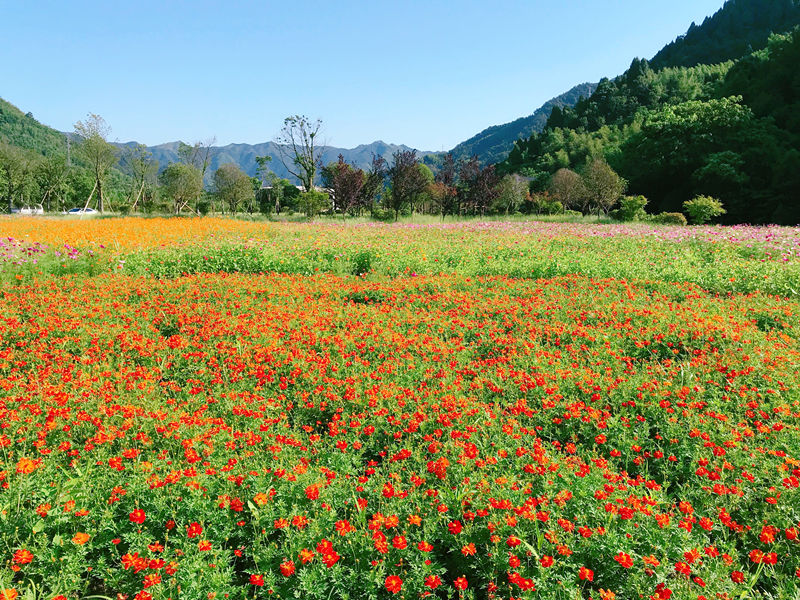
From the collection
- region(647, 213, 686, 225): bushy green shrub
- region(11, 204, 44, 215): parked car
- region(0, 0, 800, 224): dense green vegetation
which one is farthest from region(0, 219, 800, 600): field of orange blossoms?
region(11, 204, 44, 215): parked car

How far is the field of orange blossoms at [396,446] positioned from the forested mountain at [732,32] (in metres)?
75.3

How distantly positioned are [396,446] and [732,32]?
3718 inches

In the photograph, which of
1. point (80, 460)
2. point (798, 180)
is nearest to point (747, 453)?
point (80, 460)

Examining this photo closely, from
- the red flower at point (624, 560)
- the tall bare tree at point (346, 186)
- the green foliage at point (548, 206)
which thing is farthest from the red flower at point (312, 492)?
the green foliage at point (548, 206)

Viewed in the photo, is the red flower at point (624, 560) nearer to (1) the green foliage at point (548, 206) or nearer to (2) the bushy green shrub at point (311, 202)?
(2) the bushy green shrub at point (311, 202)

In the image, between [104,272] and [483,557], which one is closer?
[483,557]

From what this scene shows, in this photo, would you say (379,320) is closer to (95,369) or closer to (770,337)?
(95,369)

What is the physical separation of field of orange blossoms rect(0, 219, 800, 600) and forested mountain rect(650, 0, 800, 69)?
7535cm

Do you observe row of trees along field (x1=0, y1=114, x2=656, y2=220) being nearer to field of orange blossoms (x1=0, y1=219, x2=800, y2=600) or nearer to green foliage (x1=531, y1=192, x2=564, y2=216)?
green foliage (x1=531, y1=192, x2=564, y2=216)

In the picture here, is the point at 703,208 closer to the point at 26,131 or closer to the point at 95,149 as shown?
the point at 95,149

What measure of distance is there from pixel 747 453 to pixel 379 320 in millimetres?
4369

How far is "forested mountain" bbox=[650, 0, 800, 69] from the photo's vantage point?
61.2 meters

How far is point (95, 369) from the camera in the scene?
175 inches

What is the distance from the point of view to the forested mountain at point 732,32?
2411 inches
